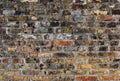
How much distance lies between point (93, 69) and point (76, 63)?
0.68ft

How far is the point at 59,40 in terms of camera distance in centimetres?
327

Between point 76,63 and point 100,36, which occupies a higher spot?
point 100,36

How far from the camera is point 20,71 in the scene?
131 inches

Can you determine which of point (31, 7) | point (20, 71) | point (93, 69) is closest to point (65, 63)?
point (93, 69)

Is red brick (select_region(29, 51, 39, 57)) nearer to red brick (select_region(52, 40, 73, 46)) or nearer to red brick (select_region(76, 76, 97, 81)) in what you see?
red brick (select_region(52, 40, 73, 46))

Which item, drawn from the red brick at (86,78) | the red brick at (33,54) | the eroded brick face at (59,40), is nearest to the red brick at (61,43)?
the eroded brick face at (59,40)

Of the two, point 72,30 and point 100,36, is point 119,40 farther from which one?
point 72,30

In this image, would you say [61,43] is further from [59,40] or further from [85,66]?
[85,66]

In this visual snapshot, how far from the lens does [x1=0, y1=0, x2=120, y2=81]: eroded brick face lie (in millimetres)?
3217

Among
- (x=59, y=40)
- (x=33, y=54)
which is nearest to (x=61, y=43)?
(x=59, y=40)

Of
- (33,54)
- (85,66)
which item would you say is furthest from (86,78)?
(33,54)

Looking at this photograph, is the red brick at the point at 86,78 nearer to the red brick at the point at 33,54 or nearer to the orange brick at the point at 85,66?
the orange brick at the point at 85,66

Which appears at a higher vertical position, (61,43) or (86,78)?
(61,43)

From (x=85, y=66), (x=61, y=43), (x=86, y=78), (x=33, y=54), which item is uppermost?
(x=61, y=43)
